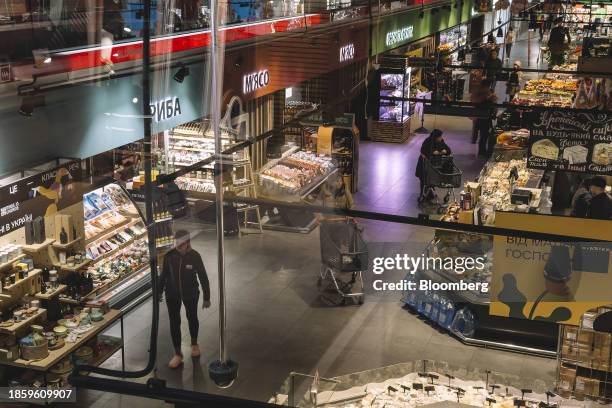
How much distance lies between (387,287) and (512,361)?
2131mm

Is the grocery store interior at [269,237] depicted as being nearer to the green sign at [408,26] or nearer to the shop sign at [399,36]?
the green sign at [408,26]

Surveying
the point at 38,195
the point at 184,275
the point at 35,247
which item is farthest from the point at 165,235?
the point at 38,195

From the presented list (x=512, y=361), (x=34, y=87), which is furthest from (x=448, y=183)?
(x=34, y=87)

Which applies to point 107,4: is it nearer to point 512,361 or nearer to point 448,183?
point 512,361

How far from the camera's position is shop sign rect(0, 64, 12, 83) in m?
6.80

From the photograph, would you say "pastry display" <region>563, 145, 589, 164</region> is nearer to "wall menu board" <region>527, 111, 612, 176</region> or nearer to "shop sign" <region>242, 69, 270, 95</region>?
"wall menu board" <region>527, 111, 612, 176</region>

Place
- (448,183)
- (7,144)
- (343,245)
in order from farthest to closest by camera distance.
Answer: (448,183) → (343,245) → (7,144)

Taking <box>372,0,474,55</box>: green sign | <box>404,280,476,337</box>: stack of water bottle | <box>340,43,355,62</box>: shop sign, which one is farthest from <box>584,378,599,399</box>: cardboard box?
<box>372,0,474,55</box>: green sign

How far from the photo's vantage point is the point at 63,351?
22.7 ft

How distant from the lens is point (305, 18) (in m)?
12.9

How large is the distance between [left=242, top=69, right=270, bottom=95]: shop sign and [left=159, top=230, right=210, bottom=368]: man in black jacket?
3046 millimetres

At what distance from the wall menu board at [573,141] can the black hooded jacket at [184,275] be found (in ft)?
14.8

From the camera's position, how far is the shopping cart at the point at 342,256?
930 cm

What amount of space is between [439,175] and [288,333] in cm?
522
